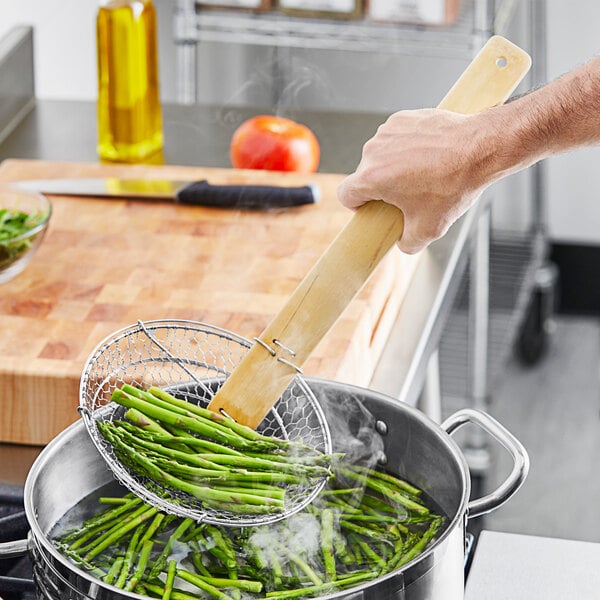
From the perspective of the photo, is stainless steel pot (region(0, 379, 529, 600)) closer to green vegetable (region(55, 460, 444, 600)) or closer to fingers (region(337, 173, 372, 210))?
green vegetable (region(55, 460, 444, 600))

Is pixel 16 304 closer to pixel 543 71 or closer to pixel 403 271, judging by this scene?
pixel 403 271

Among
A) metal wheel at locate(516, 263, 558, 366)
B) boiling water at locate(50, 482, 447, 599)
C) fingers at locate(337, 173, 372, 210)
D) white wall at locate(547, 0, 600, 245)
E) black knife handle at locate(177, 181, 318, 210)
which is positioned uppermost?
fingers at locate(337, 173, 372, 210)

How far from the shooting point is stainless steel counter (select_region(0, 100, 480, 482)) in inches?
52.7

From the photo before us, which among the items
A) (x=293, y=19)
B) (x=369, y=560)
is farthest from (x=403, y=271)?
(x=293, y=19)

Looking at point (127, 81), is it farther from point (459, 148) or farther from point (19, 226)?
point (459, 148)

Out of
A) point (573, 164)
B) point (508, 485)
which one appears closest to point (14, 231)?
point (508, 485)

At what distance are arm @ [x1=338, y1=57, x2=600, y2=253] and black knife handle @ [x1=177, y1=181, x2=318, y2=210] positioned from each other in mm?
601

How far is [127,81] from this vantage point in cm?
168

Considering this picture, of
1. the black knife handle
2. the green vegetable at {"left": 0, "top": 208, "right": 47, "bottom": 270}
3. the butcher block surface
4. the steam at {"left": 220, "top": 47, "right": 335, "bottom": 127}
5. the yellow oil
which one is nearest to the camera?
the butcher block surface

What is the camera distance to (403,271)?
1390 millimetres

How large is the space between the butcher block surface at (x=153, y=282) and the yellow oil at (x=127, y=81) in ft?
0.33

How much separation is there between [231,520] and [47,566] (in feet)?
0.48

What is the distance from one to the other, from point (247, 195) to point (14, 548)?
811mm

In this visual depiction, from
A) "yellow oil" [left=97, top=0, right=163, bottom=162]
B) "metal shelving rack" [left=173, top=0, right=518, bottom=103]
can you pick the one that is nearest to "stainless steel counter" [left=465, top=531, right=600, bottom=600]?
"yellow oil" [left=97, top=0, right=163, bottom=162]
